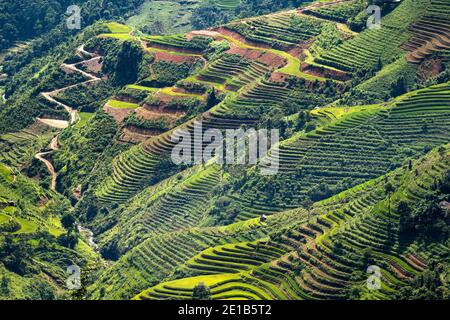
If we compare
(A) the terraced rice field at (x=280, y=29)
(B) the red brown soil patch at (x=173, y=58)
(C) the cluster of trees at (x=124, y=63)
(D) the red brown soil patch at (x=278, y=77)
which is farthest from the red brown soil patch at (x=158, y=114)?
(A) the terraced rice field at (x=280, y=29)

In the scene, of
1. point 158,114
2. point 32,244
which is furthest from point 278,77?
point 32,244

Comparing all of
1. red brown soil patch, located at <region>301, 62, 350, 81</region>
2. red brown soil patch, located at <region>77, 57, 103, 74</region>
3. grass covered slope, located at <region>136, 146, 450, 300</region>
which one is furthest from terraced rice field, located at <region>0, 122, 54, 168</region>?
grass covered slope, located at <region>136, 146, 450, 300</region>

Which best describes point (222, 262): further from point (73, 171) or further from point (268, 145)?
point (73, 171)

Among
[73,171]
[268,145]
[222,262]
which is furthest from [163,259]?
[73,171]

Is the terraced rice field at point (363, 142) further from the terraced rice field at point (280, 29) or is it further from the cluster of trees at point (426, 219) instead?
the terraced rice field at point (280, 29)

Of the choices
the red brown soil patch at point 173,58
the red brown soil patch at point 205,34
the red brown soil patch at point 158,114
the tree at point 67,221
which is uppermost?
the red brown soil patch at point 205,34

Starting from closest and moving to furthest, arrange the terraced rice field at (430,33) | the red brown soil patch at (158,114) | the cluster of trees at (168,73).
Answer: the terraced rice field at (430,33) → the red brown soil patch at (158,114) → the cluster of trees at (168,73)

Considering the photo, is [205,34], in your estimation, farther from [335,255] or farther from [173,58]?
[335,255]

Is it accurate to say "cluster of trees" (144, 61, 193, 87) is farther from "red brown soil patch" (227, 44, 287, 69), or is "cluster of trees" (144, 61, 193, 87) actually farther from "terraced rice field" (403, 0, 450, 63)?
"terraced rice field" (403, 0, 450, 63)
